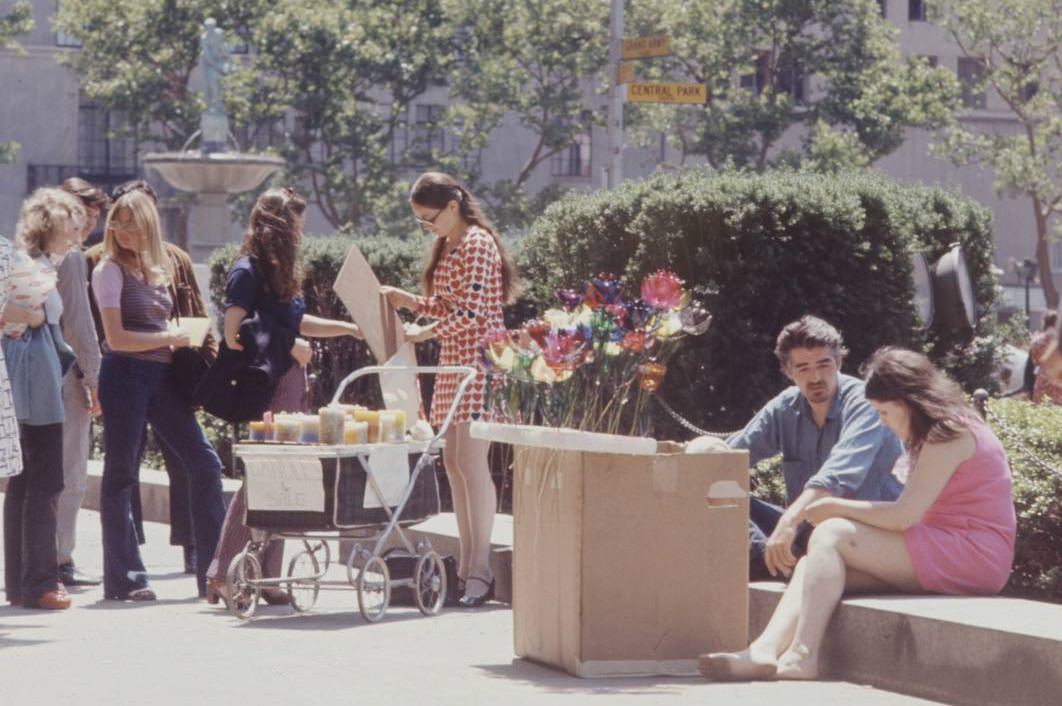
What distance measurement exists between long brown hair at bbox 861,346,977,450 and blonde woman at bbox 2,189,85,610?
359cm

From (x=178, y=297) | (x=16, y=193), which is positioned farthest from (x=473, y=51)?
(x=178, y=297)

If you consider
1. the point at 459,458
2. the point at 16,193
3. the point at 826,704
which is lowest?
the point at 826,704

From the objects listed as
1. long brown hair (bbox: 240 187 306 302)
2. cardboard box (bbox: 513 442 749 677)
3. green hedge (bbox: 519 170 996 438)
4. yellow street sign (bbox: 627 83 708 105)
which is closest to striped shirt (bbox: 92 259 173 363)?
long brown hair (bbox: 240 187 306 302)

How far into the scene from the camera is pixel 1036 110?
172 ft

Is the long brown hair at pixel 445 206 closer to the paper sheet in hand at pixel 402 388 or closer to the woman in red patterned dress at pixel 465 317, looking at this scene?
the woman in red patterned dress at pixel 465 317

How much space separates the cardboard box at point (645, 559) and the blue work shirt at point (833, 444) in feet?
1.74

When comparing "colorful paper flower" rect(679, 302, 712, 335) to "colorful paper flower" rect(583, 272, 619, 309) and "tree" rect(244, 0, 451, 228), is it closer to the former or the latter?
"colorful paper flower" rect(583, 272, 619, 309)

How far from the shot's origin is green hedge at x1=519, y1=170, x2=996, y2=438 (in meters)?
11.5

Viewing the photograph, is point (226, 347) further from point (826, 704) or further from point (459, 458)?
point (826, 704)

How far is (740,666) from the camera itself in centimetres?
712

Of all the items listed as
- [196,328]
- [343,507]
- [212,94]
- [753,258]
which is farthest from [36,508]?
[212,94]

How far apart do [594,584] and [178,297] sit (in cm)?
356

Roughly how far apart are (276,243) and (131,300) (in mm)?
697

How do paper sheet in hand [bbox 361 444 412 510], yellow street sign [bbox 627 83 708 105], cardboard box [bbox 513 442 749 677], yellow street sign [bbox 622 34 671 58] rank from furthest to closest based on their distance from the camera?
yellow street sign [bbox 622 34 671 58] < yellow street sign [bbox 627 83 708 105] < paper sheet in hand [bbox 361 444 412 510] < cardboard box [bbox 513 442 749 677]
